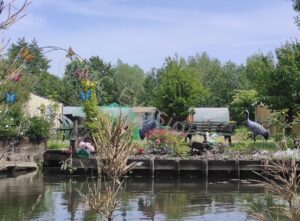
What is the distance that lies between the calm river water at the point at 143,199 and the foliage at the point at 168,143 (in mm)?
1975

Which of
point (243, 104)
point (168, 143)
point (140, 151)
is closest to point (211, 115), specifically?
point (243, 104)

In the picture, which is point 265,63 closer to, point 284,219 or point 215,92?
point 284,219

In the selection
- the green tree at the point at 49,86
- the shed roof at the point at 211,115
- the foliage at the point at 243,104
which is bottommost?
the shed roof at the point at 211,115

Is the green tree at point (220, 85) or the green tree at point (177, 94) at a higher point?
the green tree at point (220, 85)

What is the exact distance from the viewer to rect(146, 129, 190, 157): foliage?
76.5 feet

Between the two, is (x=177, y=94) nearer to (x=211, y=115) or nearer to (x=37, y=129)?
(x=211, y=115)

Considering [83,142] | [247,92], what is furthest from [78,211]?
[247,92]

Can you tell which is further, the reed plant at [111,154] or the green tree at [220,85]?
the green tree at [220,85]

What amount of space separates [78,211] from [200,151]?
10.0m

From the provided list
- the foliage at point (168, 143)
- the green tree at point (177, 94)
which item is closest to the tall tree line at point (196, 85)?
the green tree at point (177, 94)

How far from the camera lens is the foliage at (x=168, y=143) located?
23.3 m

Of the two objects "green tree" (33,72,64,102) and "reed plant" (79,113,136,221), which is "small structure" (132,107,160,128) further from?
"green tree" (33,72,64,102)

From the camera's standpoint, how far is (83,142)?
22.9 metres

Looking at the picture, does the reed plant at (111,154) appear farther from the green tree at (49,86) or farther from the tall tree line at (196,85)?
the green tree at (49,86)
